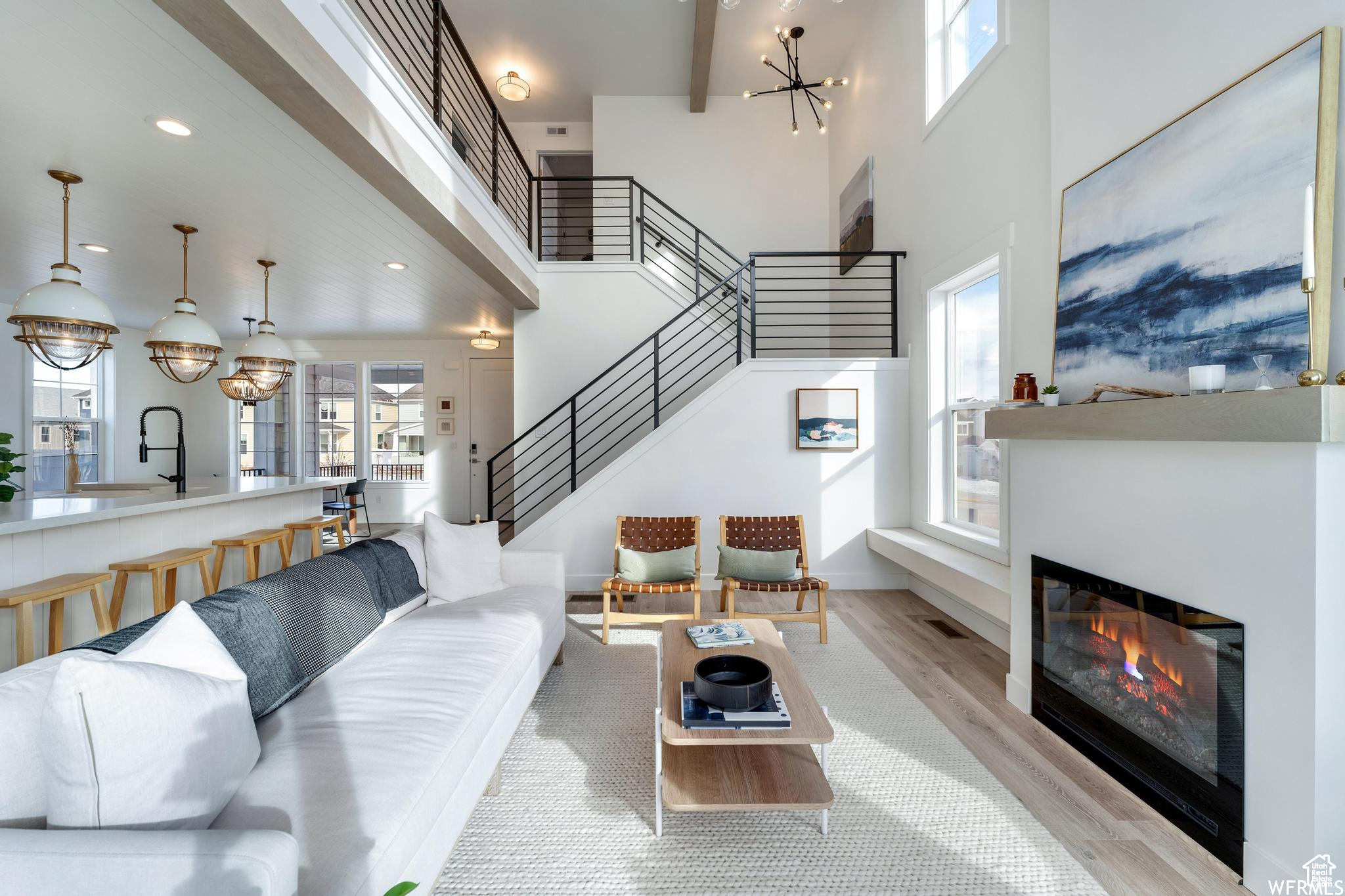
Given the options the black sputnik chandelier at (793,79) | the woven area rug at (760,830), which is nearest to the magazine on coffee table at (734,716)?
the woven area rug at (760,830)

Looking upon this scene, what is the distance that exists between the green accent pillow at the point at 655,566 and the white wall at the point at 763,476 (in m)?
0.94

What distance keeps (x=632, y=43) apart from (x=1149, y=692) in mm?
6906

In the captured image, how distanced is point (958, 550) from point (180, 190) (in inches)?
199

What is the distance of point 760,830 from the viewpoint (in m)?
1.92

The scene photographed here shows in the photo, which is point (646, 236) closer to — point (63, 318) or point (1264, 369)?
point (63, 318)

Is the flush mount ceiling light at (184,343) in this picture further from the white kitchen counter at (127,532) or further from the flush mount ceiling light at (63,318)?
the white kitchen counter at (127,532)

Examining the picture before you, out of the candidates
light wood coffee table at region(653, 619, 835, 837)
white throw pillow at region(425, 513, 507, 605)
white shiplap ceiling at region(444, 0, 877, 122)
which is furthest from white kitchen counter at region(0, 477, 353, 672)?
white shiplap ceiling at region(444, 0, 877, 122)

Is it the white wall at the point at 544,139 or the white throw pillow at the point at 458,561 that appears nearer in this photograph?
the white throw pillow at the point at 458,561

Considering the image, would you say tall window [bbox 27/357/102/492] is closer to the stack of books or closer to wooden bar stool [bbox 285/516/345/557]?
wooden bar stool [bbox 285/516/345/557]

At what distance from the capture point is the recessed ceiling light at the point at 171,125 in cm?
238

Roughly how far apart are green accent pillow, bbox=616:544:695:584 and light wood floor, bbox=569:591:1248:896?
1.18m

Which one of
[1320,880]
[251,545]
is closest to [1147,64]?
[1320,880]

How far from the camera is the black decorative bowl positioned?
1.90 metres

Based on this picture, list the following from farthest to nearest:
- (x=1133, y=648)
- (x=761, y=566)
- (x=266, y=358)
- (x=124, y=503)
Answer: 1. (x=266, y=358)
2. (x=761, y=566)
3. (x=124, y=503)
4. (x=1133, y=648)
